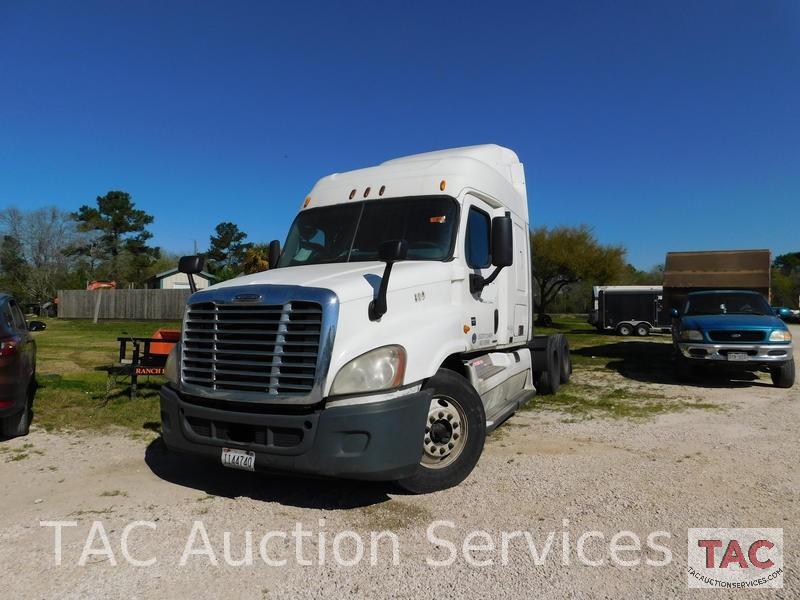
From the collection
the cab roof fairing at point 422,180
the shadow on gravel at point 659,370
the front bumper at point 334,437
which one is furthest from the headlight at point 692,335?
the front bumper at point 334,437

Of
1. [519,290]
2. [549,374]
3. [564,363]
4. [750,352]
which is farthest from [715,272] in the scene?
[519,290]

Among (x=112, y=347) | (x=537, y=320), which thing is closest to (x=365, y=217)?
(x=112, y=347)

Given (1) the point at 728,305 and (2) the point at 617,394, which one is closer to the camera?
(2) the point at 617,394

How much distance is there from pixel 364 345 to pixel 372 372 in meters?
0.21

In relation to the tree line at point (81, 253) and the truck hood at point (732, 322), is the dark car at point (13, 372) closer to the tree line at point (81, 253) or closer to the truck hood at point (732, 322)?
the truck hood at point (732, 322)

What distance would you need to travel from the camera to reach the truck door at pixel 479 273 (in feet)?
17.7

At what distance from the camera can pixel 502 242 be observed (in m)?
5.31

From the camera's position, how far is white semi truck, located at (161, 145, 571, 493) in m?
3.94

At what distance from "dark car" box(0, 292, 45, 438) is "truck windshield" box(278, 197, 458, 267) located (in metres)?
2.99

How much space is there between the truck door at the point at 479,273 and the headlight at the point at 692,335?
6272mm

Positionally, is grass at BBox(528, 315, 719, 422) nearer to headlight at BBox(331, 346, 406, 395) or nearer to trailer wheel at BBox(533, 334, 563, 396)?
trailer wheel at BBox(533, 334, 563, 396)

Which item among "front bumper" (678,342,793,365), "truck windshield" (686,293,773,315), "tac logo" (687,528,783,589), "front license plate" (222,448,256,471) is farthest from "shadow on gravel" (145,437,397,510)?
"truck windshield" (686,293,773,315)

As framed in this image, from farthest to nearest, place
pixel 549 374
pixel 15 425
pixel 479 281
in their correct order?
pixel 549 374
pixel 15 425
pixel 479 281

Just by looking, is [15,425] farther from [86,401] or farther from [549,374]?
[549,374]
